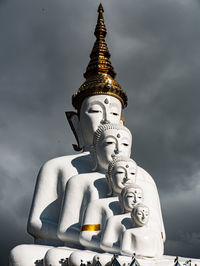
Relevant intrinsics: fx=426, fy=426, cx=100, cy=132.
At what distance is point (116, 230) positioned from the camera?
790 cm

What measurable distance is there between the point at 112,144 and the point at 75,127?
2.25 m

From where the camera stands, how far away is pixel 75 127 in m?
11.5

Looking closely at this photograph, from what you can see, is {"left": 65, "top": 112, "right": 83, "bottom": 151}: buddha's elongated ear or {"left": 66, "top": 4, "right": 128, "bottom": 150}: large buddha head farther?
{"left": 65, "top": 112, "right": 83, "bottom": 151}: buddha's elongated ear

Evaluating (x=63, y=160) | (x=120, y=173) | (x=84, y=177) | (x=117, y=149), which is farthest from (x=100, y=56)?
(x=120, y=173)

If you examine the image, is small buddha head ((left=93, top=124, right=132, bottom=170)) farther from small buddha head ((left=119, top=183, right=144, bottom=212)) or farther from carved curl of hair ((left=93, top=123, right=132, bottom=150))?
small buddha head ((left=119, top=183, right=144, bottom=212))

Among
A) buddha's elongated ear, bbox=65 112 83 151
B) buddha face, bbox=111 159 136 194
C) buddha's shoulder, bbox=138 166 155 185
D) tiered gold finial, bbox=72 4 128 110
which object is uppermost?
tiered gold finial, bbox=72 4 128 110

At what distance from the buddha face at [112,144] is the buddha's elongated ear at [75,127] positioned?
1732 millimetres

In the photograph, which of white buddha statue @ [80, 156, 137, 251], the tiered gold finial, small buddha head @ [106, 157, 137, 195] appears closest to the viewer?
white buddha statue @ [80, 156, 137, 251]

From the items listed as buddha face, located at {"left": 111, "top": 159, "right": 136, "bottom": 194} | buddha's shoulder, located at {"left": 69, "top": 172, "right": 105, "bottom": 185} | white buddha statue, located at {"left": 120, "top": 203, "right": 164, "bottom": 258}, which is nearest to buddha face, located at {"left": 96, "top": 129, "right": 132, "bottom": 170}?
buddha's shoulder, located at {"left": 69, "top": 172, "right": 105, "bottom": 185}

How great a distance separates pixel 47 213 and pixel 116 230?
217cm

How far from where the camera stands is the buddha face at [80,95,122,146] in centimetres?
1064

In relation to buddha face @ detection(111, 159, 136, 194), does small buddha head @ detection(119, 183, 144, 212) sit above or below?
below

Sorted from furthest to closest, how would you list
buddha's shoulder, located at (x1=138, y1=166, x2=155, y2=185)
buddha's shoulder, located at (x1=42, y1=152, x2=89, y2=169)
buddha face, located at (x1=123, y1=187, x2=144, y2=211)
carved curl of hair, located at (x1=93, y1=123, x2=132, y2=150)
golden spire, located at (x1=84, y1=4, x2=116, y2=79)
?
golden spire, located at (x1=84, y1=4, x2=116, y2=79), buddha's shoulder, located at (x1=138, y1=166, x2=155, y2=185), buddha's shoulder, located at (x1=42, y1=152, x2=89, y2=169), carved curl of hair, located at (x1=93, y1=123, x2=132, y2=150), buddha face, located at (x1=123, y1=187, x2=144, y2=211)

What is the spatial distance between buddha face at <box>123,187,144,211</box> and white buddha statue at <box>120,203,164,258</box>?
371 millimetres
